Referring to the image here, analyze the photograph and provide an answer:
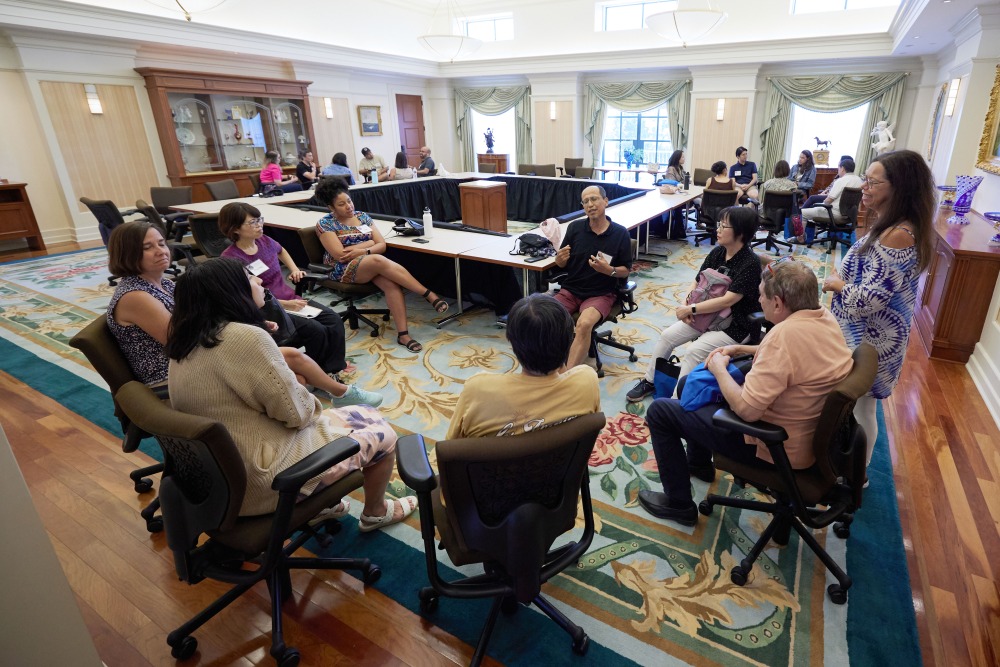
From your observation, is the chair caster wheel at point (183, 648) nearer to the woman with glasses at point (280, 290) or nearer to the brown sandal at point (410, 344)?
the woman with glasses at point (280, 290)

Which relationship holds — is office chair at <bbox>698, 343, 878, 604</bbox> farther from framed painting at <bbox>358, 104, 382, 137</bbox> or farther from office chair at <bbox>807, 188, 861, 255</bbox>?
framed painting at <bbox>358, 104, 382, 137</bbox>

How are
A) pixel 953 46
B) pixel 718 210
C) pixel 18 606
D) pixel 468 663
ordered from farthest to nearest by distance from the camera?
1. pixel 953 46
2. pixel 718 210
3. pixel 468 663
4. pixel 18 606

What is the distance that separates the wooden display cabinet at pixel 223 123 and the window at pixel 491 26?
4.69 m

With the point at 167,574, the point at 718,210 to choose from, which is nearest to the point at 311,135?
the point at 718,210

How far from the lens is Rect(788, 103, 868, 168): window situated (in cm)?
930

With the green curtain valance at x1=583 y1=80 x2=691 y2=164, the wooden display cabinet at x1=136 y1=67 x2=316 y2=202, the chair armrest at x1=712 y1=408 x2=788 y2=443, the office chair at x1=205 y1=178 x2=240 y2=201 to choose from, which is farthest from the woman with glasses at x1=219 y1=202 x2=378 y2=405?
the green curtain valance at x1=583 y1=80 x2=691 y2=164

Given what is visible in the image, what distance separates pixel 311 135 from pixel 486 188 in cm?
592

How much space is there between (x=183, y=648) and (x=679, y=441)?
1811 millimetres

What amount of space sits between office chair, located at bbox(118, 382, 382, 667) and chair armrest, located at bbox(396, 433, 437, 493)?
0.59ft

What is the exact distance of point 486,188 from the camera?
5.61 metres

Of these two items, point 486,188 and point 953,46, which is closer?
point 486,188

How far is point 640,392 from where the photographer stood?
9.90 feet

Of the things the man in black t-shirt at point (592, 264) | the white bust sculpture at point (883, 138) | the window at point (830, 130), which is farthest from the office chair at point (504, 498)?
the window at point (830, 130)

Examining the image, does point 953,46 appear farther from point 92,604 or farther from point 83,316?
point 83,316
